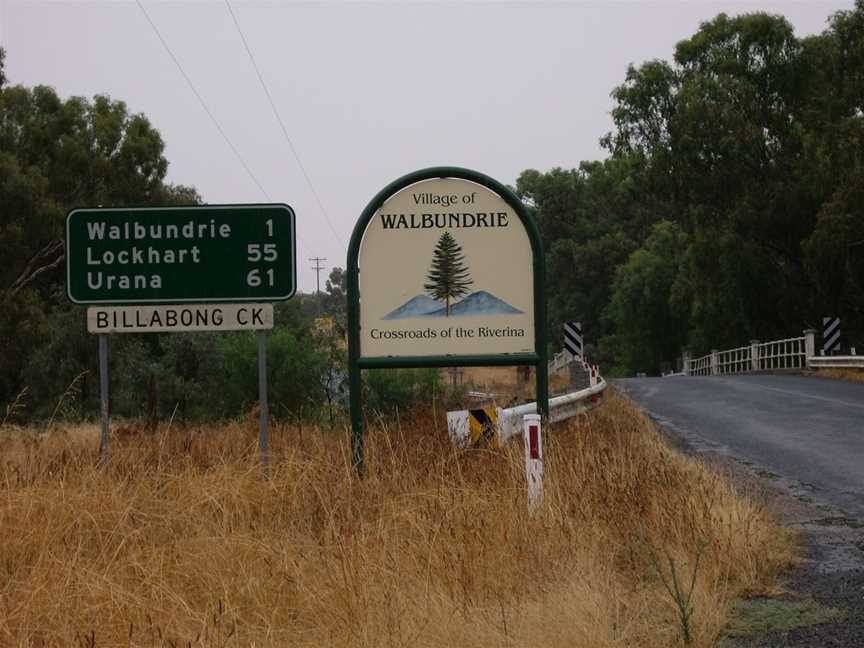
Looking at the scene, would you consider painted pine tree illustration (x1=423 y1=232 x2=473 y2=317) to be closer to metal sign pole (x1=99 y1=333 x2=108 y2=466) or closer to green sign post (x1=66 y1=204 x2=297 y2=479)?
green sign post (x1=66 y1=204 x2=297 y2=479)

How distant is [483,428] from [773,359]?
37.4 meters

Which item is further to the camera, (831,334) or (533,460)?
(831,334)

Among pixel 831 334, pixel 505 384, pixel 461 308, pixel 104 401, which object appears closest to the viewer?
pixel 461 308

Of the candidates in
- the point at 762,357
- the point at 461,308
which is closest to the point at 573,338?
the point at 762,357

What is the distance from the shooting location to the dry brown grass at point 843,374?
3116 centimetres

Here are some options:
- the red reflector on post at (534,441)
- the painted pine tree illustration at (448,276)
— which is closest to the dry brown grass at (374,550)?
the red reflector on post at (534,441)

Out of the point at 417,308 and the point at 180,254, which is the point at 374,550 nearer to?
the point at 417,308

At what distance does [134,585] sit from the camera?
6.67 meters

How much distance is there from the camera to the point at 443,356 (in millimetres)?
10602

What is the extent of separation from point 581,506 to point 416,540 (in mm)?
1296

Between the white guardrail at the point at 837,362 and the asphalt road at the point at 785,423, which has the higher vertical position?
the white guardrail at the point at 837,362

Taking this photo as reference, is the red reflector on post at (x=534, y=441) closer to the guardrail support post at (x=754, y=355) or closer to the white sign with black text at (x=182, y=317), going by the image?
the white sign with black text at (x=182, y=317)

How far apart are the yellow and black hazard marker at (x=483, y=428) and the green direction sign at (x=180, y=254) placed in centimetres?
206

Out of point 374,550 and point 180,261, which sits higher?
point 180,261
